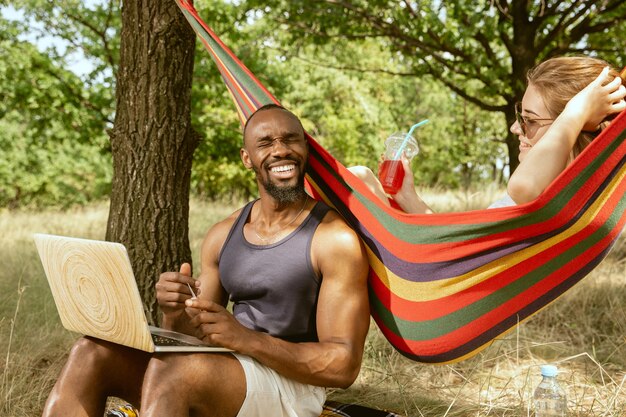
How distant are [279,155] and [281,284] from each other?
1.35 ft

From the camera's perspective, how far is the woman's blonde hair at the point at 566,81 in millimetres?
2055

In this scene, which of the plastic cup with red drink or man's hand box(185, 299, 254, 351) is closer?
man's hand box(185, 299, 254, 351)

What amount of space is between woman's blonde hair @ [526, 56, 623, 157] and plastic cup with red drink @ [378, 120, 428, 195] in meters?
0.47

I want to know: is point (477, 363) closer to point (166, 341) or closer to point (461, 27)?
point (166, 341)

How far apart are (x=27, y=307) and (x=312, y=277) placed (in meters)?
2.57

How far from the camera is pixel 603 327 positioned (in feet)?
12.6

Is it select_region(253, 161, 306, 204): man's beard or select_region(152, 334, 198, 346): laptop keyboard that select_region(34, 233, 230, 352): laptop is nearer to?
select_region(152, 334, 198, 346): laptop keyboard

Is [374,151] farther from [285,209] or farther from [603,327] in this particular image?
[285,209]

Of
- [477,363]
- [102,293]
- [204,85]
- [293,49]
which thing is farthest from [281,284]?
[293,49]

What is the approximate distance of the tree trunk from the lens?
9.96 feet

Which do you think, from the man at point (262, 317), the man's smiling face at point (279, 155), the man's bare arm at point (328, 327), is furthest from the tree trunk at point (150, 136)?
the man's bare arm at point (328, 327)

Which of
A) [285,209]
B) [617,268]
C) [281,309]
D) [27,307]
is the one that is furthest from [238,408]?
[617,268]

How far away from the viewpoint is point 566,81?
2074 millimetres

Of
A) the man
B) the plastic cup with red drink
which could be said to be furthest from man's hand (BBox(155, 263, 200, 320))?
the plastic cup with red drink
